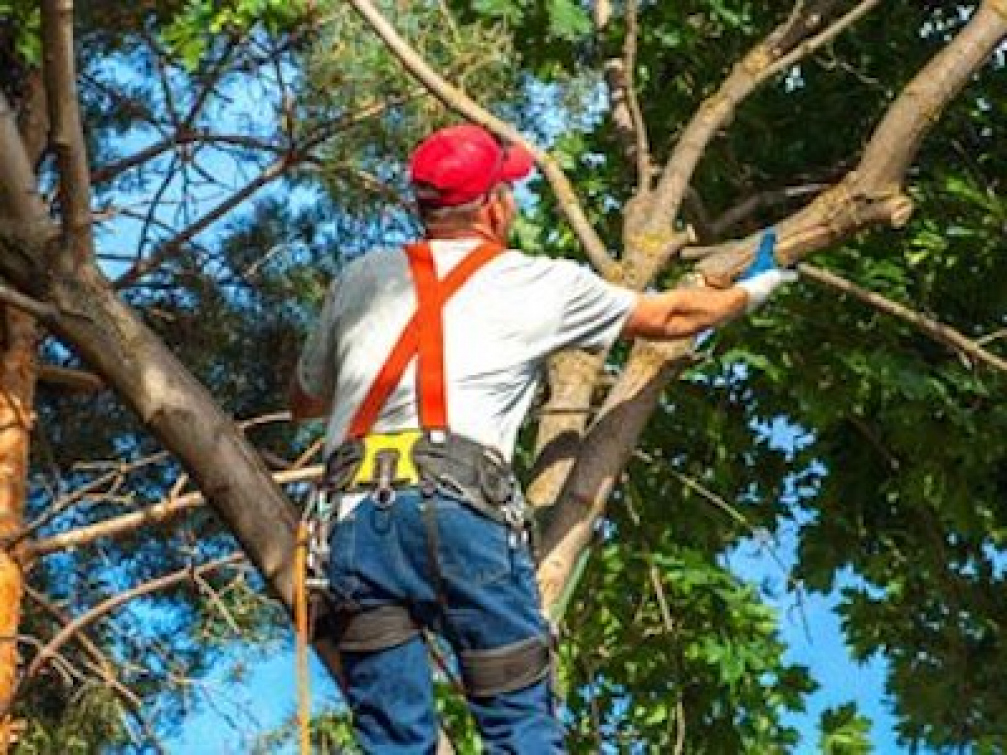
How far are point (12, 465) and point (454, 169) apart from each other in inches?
279

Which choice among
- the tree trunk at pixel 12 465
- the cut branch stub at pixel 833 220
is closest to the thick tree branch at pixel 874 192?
the cut branch stub at pixel 833 220

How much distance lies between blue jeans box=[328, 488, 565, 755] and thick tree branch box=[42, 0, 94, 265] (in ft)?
2.97

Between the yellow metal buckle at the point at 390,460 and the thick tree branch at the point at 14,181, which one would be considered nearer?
the yellow metal buckle at the point at 390,460

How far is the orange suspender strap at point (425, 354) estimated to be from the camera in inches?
130

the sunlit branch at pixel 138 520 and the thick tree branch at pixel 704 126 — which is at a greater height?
the thick tree branch at pixel 704 126

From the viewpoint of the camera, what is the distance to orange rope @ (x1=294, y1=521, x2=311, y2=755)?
10.9ft

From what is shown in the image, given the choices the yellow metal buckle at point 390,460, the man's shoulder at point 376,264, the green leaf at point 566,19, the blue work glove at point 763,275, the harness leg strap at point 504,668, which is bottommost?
the harness leg strap at point 504,668

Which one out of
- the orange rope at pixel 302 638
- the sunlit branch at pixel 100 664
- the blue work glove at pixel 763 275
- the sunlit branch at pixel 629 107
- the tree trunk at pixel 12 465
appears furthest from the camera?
the tree trunk at pixel 12 465

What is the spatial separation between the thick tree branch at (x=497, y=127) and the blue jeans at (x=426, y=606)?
130 centimetres

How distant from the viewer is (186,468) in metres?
3.75

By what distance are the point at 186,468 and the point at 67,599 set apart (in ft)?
26.8

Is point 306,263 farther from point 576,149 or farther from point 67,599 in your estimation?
point 576,149

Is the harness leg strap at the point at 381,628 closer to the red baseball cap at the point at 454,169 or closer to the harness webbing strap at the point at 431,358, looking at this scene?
the harness webbing strap at the point at 431,358

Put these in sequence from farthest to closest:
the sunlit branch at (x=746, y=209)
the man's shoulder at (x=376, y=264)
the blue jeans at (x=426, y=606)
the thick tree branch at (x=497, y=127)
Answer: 1. the sunlit branch at (x=746, y=209)
2. the thick tree branch at (x=497, y=127)
3. the man's shoulder at (x=376, y=264)
4. the blue jeans at (x=426, y=606)
